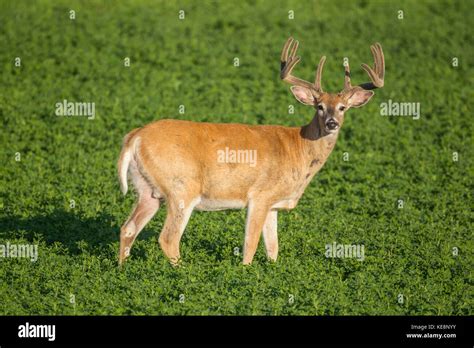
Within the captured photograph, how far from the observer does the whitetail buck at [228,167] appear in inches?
405

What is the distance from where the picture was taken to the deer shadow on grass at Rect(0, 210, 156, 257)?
11.2 metres

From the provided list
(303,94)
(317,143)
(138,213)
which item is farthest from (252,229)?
(303,94)

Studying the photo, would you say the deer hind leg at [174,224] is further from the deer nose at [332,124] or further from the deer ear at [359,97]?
the deer ear at [359,97]

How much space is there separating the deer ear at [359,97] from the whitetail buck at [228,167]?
0.01 m

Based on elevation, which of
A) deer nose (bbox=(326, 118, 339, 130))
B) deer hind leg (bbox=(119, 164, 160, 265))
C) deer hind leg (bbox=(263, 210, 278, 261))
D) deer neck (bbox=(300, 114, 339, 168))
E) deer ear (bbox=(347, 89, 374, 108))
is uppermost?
deer ear (bbox=(347, 89, 374, 108))

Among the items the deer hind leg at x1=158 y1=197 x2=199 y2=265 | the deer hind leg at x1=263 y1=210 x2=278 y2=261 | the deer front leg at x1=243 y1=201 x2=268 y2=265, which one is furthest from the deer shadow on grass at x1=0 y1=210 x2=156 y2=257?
the deer hind leg at x1=263 y1=210 x2=278 y2=261

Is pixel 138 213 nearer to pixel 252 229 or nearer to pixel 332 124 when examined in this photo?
pixel 252 229

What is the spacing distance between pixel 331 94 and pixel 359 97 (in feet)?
1.19

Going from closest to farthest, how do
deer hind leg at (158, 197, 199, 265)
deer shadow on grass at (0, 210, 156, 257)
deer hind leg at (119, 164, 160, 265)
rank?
deer hind leg at (158, 197, 199, 265), deer hind leg at (119, 164, 160, 265), deer shadow on grass at (0, 210, 156, 257)

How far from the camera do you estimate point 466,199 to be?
1385cm

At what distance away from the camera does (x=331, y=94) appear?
36.9 feet

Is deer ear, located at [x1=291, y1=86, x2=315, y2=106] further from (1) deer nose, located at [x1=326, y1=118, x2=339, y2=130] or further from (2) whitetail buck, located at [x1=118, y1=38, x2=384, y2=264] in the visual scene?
(1) deer nose, located at [x1=326, y1=118, x2=339, y2=130]
